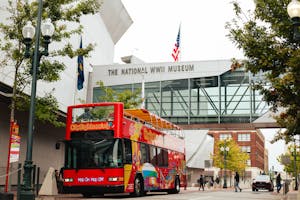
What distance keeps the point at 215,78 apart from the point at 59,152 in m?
20.3

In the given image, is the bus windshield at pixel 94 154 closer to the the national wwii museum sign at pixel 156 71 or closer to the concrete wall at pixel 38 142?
the concrete wall at pixel 38 142

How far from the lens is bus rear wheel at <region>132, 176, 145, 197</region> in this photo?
69.5 feet

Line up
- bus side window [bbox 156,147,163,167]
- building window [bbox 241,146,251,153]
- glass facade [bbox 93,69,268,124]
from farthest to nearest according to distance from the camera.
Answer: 1. building window [bbox 241,146,251,153]
2. glass facade [bbox 93,69,268,124]
3. bus side window [bbox 156,147,163,167]

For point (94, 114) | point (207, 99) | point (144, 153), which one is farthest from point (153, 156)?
point (207, 99)

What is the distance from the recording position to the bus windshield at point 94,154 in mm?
19609

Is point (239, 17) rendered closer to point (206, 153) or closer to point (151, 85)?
point (151, 85)

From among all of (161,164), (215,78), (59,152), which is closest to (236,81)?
(215,78)

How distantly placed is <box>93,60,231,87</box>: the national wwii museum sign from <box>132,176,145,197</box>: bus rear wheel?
24.2 meters

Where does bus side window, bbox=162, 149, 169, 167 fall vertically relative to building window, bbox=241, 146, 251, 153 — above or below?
below

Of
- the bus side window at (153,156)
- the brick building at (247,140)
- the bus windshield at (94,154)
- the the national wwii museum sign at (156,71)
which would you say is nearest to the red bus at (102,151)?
the bus windshield at (94,154)

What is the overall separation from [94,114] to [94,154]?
1.74 meters

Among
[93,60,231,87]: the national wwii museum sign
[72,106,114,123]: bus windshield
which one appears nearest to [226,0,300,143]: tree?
[72,106,114,123]: bus windshield

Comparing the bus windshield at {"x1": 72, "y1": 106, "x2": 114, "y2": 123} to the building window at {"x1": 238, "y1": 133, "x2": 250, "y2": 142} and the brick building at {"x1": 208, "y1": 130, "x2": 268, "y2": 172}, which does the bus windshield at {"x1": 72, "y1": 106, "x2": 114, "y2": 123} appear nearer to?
the brick building at {"x1": 208, "y1": 130, "x2": 268, "y2": 172}

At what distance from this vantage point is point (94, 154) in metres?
19.8
